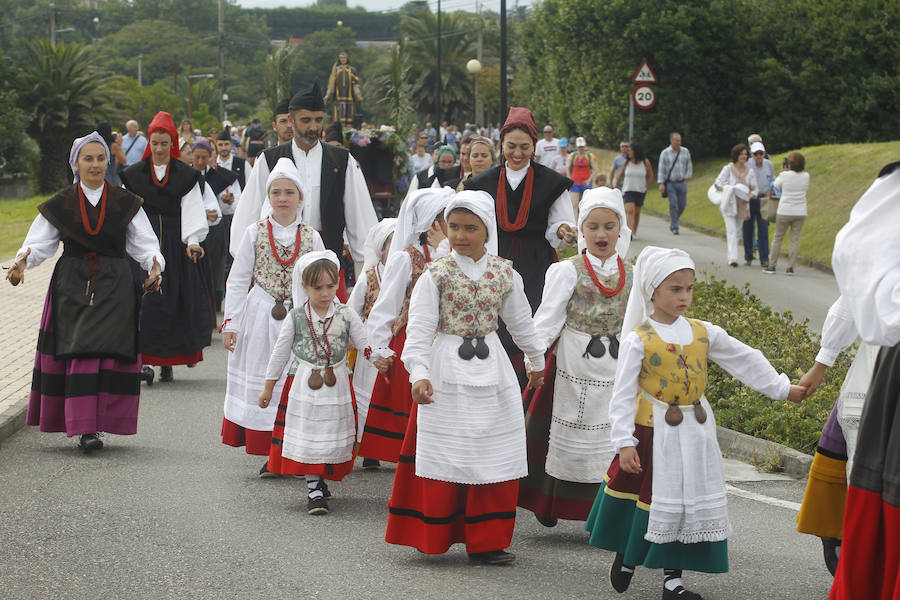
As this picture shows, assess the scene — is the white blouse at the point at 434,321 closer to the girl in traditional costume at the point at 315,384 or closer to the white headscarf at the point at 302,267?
the girl in traditional costume at the point at 315,384

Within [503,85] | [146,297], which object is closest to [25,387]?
[146,297]

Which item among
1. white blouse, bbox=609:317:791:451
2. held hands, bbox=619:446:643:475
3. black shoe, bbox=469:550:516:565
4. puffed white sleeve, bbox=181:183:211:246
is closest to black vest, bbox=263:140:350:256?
puffed white sleeve, bbox=181:183:211:246

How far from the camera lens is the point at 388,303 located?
7105 millimetres

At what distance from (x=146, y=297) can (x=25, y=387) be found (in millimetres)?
1336

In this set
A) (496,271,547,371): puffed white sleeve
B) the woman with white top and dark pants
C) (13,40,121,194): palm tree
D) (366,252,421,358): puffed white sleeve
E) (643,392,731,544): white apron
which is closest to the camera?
(643,392,731,544): white apron

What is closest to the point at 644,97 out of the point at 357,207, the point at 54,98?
the point at 54,98

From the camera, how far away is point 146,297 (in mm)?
12102

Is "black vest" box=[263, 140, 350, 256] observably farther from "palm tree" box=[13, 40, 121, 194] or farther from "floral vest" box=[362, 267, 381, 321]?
"palm tree" box=[13, 40, 121, 194]

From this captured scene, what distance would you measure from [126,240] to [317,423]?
2595mm

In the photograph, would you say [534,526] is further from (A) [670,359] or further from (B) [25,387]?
(B) [25,387]

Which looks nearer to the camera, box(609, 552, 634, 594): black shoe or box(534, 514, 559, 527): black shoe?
box(609, 552, 634, 594): black shoe

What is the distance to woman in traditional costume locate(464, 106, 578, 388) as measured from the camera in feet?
27.0

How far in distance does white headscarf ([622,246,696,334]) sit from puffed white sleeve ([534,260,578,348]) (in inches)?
39.2

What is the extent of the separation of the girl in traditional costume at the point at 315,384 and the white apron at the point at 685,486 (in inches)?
96.7
